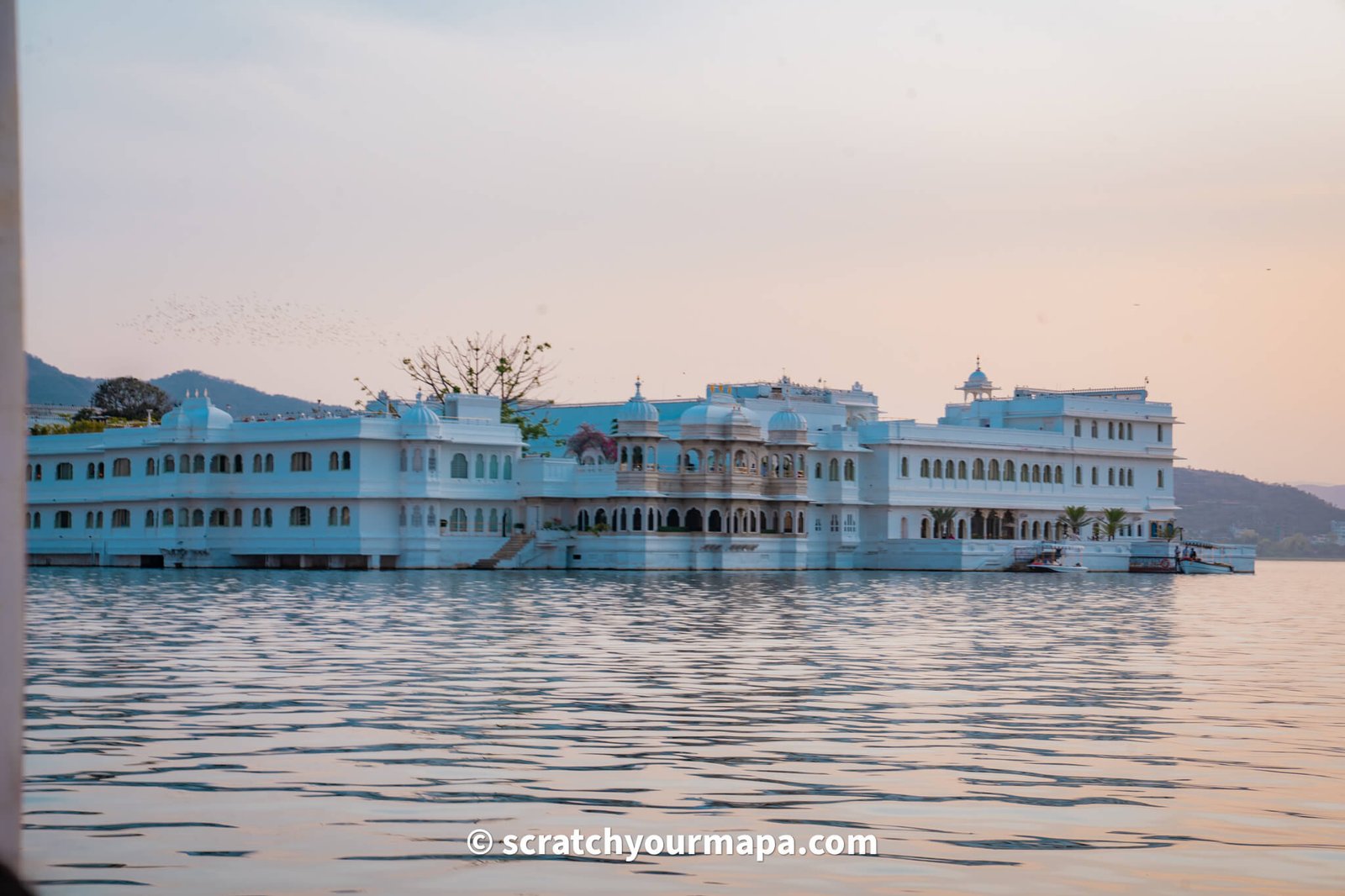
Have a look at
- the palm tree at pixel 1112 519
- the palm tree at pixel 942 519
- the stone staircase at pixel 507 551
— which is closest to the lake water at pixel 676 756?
the stone staircase at pixel 507 551

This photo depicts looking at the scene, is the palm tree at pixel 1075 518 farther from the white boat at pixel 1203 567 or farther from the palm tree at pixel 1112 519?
the white boat at pixel 1203 567

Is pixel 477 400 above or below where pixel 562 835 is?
above

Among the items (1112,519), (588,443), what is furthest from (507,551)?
(1112,519)

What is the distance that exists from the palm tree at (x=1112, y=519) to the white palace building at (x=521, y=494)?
335 centimetres

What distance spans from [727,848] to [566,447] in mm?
85343

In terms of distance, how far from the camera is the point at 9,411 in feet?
15.4

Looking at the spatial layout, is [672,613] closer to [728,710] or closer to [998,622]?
[998,622]

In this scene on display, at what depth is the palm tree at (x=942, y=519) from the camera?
285ft

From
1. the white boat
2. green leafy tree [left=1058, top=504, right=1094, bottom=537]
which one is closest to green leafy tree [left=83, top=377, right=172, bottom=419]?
green leafy tree [left=1058, top=504, right=1094, bottom=537]

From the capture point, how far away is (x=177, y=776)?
12227mm

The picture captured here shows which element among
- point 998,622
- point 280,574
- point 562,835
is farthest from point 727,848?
point 280,574

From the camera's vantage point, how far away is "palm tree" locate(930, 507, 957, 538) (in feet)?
285

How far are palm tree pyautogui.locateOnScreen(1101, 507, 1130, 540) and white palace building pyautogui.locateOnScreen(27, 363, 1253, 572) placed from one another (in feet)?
11.0

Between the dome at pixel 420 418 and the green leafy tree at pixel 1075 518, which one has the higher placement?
the dome at pixel 420 418
